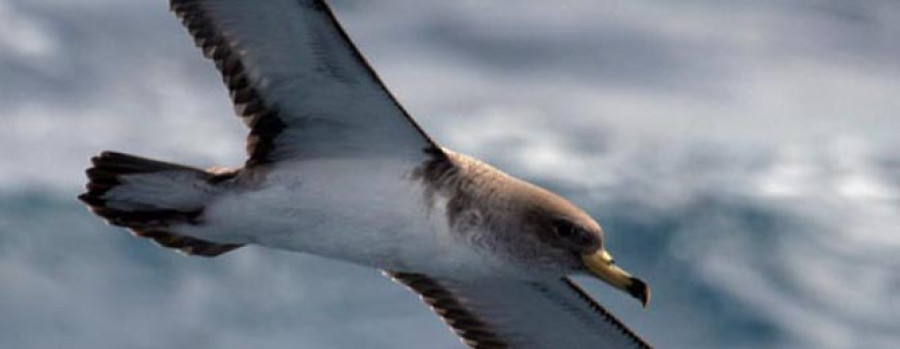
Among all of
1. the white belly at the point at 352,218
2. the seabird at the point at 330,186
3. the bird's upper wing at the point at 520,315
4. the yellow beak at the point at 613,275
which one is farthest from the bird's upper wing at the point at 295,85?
the bird's upper wing at the point at 520,315

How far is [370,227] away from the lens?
13.0m

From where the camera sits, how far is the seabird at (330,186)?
1284 centimetres

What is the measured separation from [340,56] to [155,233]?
204 centimetres

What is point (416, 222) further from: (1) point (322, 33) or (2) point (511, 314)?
(2) point (511, 314)

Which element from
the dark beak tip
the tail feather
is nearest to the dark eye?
the dark beak tip

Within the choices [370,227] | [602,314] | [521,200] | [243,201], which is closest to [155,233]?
[243,201]

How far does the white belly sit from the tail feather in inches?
7.2

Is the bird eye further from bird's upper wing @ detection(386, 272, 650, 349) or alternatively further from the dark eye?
bird's upper wing @ detection(386, 272, 650, 349)

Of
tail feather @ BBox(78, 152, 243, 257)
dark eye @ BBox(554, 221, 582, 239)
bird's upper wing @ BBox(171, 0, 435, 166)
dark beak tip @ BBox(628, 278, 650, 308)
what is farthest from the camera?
tail feather @ BBox(78, 152, 243, 257)

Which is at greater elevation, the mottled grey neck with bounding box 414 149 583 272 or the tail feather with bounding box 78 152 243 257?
the mottled grey neck with bounding box 414 149 583 272

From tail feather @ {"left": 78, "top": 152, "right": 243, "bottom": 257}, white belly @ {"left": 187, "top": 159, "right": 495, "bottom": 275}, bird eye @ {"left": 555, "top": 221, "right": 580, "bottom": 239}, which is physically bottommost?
tail feather @ {"left": 78, "top": 152, "right": 243, "bottom": 257}

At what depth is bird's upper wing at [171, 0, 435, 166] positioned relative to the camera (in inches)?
515

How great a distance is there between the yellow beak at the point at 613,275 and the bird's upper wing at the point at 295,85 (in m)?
1.41

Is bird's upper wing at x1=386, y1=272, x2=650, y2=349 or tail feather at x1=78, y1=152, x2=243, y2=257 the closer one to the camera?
tail feather at x1=78, y1=152, x2=243, y2=257
